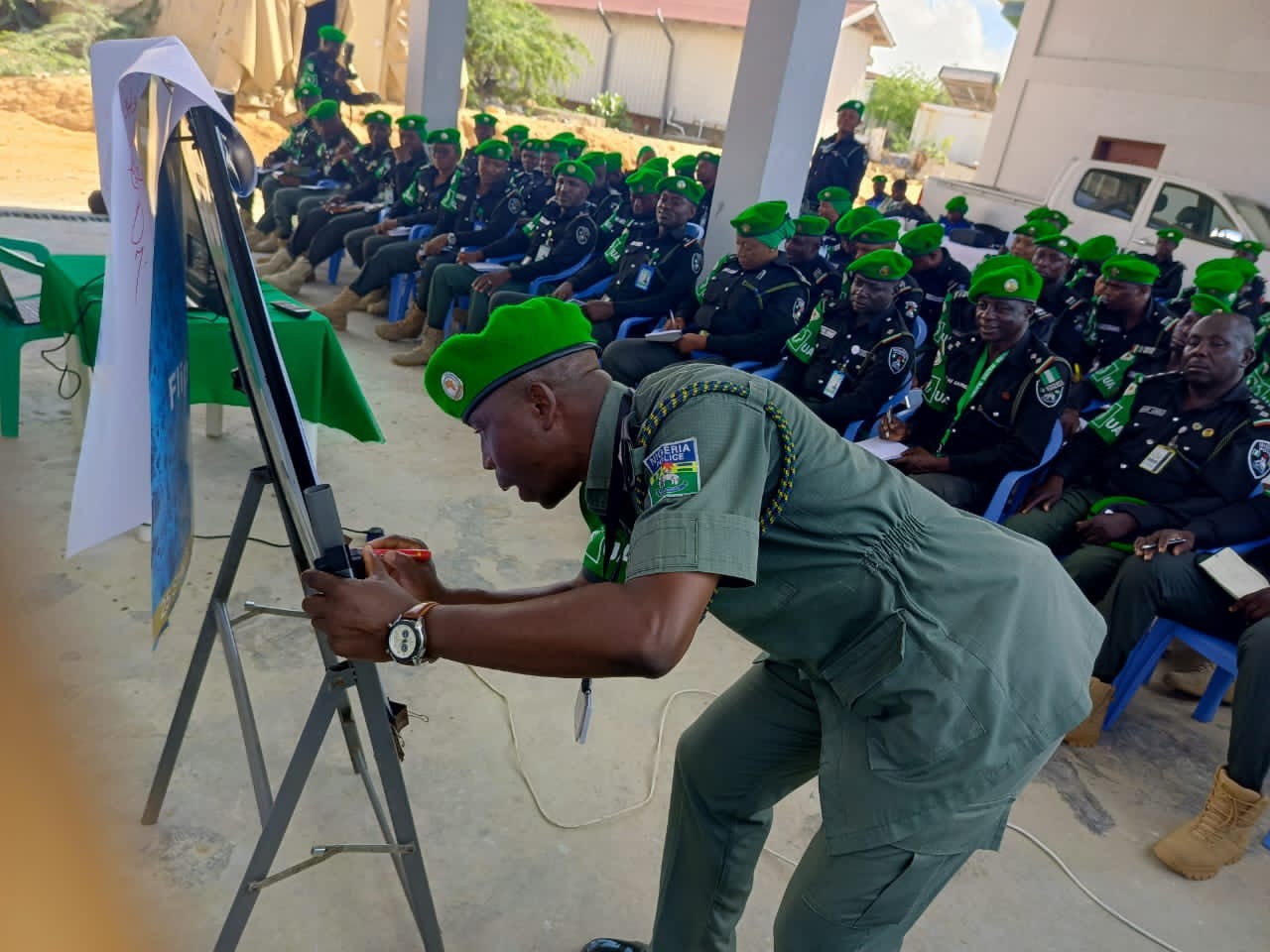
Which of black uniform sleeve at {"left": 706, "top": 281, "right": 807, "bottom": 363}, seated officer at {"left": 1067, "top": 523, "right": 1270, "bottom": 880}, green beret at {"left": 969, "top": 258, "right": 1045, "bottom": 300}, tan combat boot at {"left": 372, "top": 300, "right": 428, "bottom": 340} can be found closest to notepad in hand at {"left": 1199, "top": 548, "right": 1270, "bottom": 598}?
seated officer at {"left": 1067, "top": 523, "right": 1270, "bottom": 880}

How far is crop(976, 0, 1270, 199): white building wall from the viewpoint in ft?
36.3

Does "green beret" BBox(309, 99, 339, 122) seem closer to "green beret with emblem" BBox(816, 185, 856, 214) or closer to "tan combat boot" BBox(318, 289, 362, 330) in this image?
"tan combat boot" BBox(318, 289, 362, 330)

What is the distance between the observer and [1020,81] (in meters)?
14.0

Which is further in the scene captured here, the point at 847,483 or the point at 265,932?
the point at 265,932

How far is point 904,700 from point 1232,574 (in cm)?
216

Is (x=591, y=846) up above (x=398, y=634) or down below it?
below

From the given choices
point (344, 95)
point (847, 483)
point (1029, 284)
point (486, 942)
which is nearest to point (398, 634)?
point (847, 483)

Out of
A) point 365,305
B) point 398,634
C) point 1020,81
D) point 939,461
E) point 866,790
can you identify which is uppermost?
point 1020,81

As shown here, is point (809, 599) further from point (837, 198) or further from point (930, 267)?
point (837, 198)

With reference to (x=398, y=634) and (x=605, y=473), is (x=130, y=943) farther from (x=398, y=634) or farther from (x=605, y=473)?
(x=605, y=473)

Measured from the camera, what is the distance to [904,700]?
130 centimetres

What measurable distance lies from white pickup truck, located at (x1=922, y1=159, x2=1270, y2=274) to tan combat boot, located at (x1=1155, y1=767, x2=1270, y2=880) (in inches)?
268

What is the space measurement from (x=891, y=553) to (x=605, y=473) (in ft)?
1.43

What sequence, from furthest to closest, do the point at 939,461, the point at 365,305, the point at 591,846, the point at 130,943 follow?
1. the point at 365,305
2. the point at 939,461
3. the point at 591,846
4. the point at 130,943
